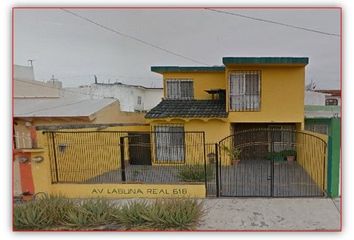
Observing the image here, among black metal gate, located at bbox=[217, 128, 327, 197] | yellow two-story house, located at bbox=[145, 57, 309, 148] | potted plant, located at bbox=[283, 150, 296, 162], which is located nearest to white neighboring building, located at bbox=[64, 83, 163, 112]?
yellow two-story house, located at bbox=[145, 57, 309, 148]

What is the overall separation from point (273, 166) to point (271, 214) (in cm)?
180

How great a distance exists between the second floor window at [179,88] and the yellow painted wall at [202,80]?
7.8 inches

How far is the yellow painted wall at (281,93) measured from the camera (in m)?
10.2

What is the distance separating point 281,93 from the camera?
33.7 ft

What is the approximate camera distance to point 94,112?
34.5 ft

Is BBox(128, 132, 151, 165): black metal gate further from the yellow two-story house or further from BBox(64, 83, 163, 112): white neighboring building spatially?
BBox(64, 83, 163, 112): white neighboring building

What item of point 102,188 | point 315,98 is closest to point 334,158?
point 102,188

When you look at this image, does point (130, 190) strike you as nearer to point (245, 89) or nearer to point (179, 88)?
point (245, 89)

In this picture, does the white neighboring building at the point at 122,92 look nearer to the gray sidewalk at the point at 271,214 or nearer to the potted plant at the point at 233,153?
the potted plant at the point at 233,153

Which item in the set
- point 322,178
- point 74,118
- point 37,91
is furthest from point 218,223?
point 37,91

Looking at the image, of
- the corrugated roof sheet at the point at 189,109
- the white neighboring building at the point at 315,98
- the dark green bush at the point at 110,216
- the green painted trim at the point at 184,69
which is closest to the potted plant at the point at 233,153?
the corrugated roof sheet at the point at 189,109

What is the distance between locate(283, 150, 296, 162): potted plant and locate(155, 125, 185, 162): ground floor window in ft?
14.4

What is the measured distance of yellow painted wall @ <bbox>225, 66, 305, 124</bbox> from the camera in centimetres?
1018

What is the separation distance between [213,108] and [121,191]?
580 cm
